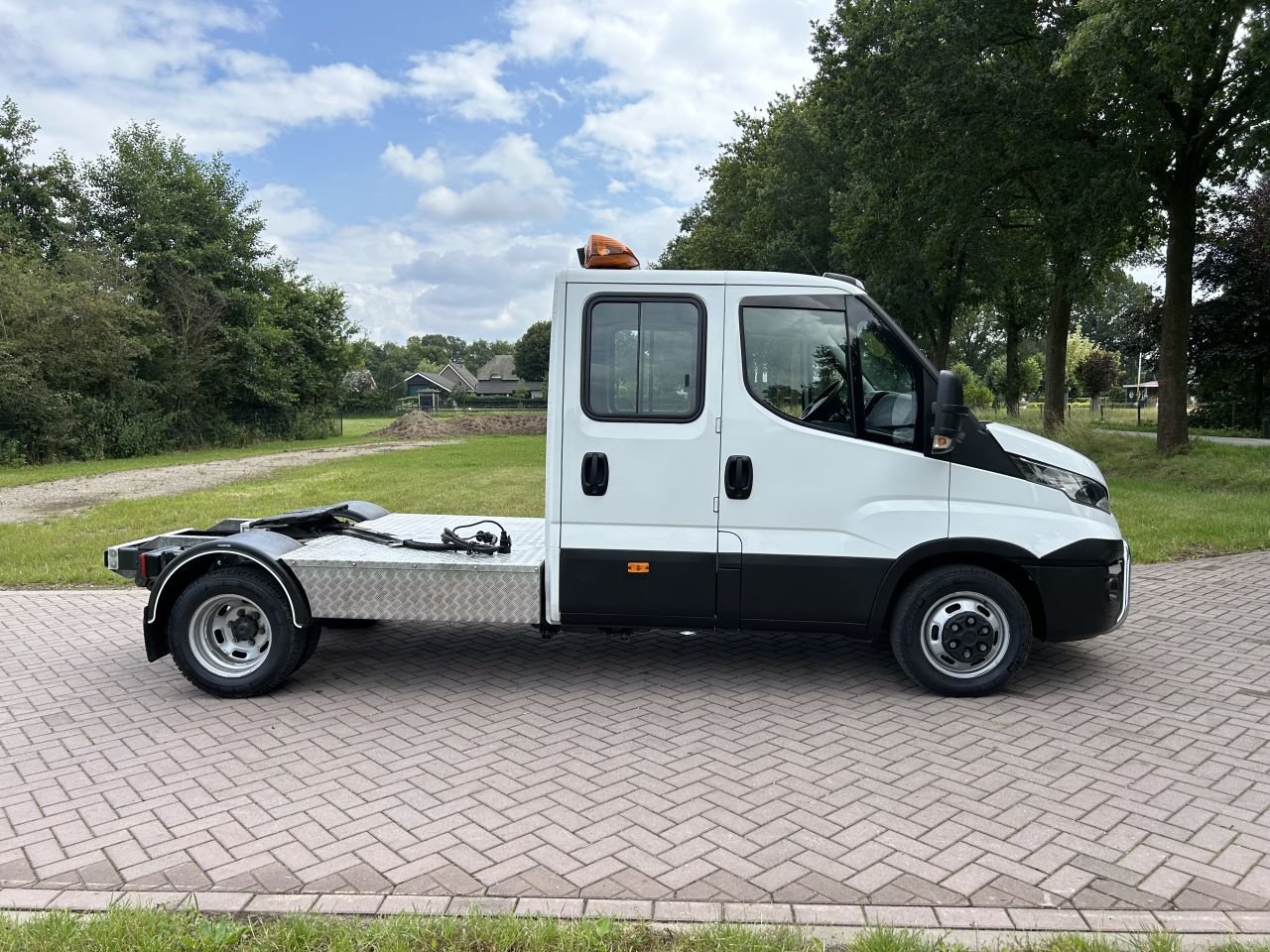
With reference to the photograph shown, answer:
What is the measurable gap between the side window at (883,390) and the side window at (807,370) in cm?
9

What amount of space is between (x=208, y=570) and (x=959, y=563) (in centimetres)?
459

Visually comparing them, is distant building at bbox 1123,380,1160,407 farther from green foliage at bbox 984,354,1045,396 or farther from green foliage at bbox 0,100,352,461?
green foliage at bbox 0,100,352,461

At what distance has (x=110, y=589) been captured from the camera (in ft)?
28.9

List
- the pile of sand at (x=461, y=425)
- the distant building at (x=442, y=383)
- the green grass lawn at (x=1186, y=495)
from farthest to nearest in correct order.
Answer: the distant building at (x=442, y=383), the pile of sand at (x=461, y=425), the green grass lawn at (x=1186, y=495)

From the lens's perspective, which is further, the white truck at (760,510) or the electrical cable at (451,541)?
the electrical cable at (451,541)

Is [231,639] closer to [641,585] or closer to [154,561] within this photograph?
[154,561]

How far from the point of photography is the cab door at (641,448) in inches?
211

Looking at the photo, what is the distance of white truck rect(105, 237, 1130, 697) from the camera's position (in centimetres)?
534

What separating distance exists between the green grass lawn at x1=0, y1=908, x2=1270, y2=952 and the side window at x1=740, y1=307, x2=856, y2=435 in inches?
117

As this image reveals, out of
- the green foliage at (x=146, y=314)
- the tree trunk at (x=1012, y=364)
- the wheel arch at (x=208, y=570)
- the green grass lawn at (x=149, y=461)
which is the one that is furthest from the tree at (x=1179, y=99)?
the green foliage at (x=146, y=314)

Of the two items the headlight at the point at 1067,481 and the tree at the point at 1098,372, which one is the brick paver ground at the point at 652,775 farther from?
the tree at the point at 1098,372

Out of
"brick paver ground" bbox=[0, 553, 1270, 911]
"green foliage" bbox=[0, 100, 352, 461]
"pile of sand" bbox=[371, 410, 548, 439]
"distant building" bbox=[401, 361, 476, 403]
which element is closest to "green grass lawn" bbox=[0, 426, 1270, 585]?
"brick paver ground" bbox=[0, 553, 1270, 911]

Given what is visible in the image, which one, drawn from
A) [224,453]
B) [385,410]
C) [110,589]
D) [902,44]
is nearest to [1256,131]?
[902,44]

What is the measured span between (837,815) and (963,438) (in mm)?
2418
